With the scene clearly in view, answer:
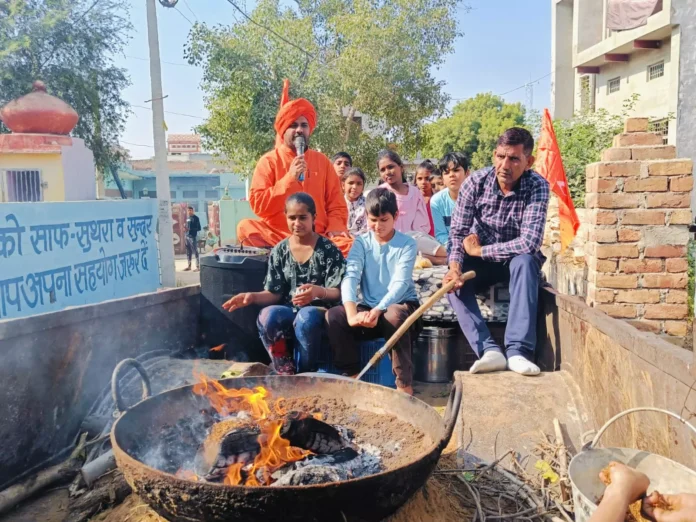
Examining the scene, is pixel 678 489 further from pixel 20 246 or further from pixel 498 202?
pixel 20 246

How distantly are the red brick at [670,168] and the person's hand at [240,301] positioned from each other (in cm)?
280

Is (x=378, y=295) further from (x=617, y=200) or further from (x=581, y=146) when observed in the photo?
(x=581, y=146)

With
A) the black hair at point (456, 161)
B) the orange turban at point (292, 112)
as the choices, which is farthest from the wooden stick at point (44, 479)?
the black hair at point (456, 161)

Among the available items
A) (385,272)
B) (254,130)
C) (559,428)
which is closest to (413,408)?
(559,428)

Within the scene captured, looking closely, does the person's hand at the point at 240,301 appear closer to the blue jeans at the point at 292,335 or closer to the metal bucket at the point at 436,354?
the blue jeans at the point at 292,335

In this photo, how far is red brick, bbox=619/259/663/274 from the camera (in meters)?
3.54

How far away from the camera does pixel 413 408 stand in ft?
8.46

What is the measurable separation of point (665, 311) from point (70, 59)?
57.1ft

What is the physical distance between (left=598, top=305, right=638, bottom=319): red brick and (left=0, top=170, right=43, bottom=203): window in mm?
10917

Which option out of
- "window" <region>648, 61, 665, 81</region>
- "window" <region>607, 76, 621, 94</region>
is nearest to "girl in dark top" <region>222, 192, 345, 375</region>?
"window" <region>648, 61, 665, 81</region>

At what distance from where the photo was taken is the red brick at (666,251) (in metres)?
3.49

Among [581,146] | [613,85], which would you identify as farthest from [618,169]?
[613,85]

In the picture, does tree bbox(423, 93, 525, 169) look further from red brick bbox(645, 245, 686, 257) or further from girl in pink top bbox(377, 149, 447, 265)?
red brick bbox(645, 245, 686, 257)

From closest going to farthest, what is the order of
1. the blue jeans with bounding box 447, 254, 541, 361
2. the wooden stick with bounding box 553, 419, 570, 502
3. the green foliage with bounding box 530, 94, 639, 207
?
the wooden stick with bounding box 553, 419, 570, 502 → the blue jeans with bounding box 447, 254, 541, 361 → the green foliage with bounding box 530, 94, 639, 207
